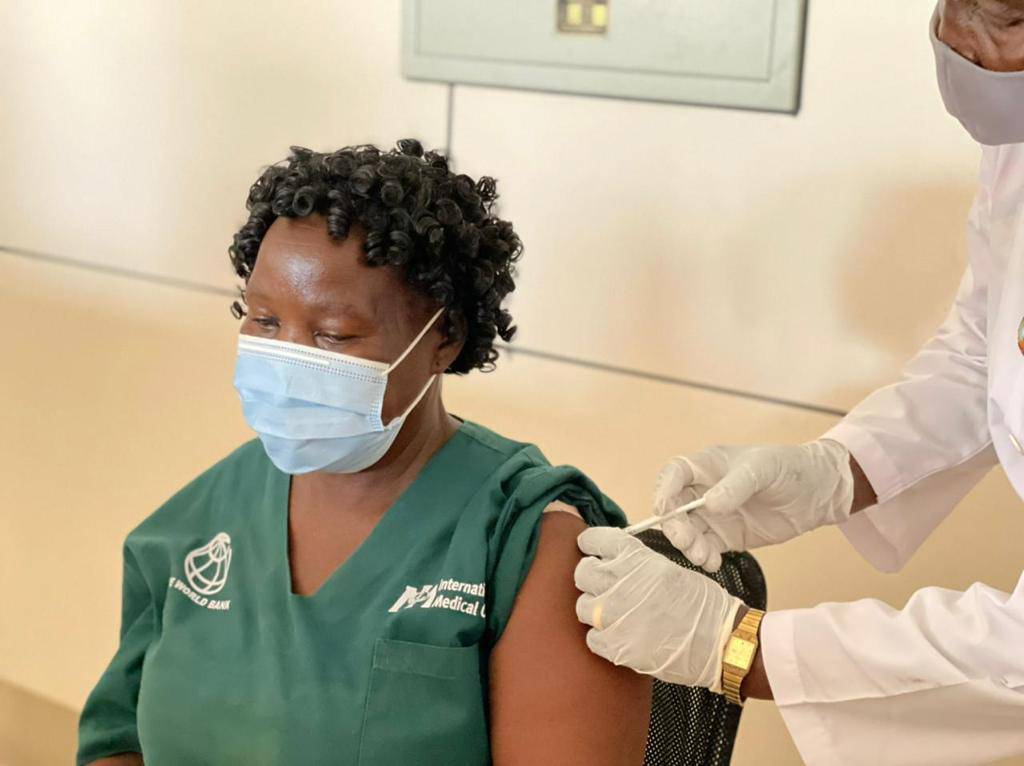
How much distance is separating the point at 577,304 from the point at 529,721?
106 centimetres

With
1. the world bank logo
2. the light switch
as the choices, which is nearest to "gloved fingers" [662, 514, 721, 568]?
the world bank logo

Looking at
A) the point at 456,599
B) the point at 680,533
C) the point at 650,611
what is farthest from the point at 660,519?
the point at 456,599

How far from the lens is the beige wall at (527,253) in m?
1.98

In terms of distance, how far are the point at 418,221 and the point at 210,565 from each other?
19.9 inches

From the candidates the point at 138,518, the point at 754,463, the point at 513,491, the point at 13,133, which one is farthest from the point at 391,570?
the point at 13,133

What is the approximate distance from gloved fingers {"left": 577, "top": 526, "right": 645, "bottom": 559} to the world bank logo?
45cm

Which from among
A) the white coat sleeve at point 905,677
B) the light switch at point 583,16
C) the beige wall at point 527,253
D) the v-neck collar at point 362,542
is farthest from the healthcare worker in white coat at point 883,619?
the light switch at point 583,16

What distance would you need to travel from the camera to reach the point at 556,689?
1385 millimetres

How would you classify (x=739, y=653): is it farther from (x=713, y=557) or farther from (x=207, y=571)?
(x=207, y=571)

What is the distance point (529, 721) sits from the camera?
1390 millimetres

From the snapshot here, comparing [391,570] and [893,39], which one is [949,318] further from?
[391,570]

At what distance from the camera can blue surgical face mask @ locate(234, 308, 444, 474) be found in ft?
4.81

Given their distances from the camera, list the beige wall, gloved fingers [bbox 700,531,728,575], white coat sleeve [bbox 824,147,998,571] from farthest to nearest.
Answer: the beige wall → white coat sleeve [bbox 824,147,998,571] → gloved fingers [bbox 700,531,728,575]

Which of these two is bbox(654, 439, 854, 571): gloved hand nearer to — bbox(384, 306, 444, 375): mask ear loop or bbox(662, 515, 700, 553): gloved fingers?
bbox(662, 515, 700, 553): gloved fingers
